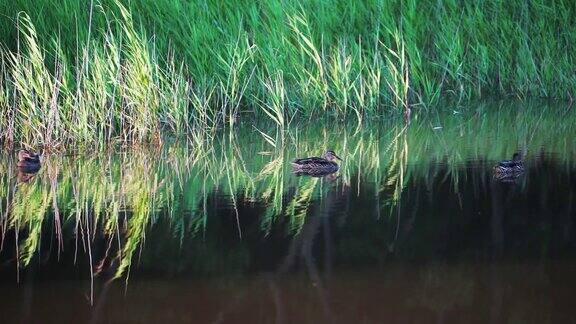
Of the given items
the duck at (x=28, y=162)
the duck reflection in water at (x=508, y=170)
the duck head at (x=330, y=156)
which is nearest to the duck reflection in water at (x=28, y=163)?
the duck at (x=28, y=162)

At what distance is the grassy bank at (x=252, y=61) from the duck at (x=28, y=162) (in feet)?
1.90

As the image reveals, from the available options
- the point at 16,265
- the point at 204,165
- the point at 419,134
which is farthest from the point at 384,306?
the point at 419,134

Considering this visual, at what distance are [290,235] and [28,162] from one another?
288 centimetres

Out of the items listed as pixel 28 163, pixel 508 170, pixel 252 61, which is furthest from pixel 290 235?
pixel 252 61

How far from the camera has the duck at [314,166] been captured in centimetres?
823

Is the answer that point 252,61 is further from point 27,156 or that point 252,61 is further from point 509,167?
point 509,167

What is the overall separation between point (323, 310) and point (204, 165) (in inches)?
149

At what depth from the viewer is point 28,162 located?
27.5 ft

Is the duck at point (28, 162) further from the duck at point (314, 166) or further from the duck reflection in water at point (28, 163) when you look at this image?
the duck at point (314, 166)

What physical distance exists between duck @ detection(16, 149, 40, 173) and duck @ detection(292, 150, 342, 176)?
6.53 ft

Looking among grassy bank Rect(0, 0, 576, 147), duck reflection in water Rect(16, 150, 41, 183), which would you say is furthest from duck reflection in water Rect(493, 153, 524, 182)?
duck reflection in water Rect(16, 150, 41, 183)

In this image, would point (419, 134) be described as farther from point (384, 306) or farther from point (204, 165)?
point (384, 306)

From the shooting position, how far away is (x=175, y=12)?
437 inches

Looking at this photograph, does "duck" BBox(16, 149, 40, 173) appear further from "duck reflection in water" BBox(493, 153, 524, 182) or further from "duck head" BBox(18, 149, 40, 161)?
"duck reflection in water" BBox(493, 153, 524, 182)
